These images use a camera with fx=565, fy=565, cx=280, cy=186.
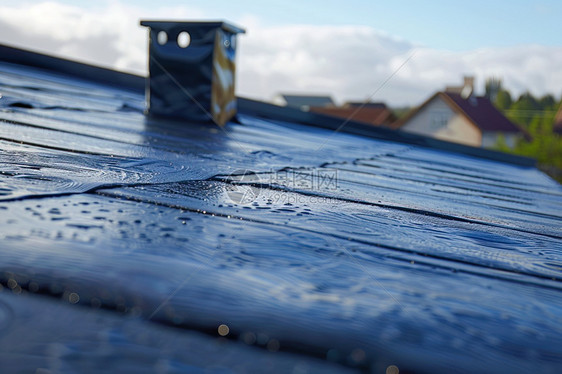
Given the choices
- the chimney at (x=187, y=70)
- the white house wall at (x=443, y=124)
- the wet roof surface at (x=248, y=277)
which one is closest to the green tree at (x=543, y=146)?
the white house wall at (x=443, y=124)

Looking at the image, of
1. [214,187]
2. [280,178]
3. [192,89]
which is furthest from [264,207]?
[192,89]

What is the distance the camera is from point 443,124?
41.2 meters

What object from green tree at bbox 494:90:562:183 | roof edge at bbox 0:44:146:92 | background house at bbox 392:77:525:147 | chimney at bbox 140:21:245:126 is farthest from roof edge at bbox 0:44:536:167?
background house at bbox 392:77:525:147

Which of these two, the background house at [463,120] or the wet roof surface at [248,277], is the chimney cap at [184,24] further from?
the background house at [463,120]

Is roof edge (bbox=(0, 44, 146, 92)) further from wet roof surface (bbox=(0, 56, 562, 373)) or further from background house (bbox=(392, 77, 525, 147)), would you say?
background house (bbox=(392, 77, 525, 147))

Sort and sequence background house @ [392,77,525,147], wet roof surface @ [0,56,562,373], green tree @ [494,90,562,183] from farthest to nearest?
green tree @ [494,90,562,183]
background house @ [392,77,525,147]
wet roof surface @ [0,56,562,373]

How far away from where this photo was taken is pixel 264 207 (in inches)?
61.1

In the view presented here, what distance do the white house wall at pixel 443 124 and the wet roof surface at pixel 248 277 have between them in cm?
3955

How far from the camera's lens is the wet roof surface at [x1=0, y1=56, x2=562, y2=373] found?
663mm

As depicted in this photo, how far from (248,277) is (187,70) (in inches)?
152

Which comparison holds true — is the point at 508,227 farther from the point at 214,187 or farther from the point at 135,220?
the point at 135,220

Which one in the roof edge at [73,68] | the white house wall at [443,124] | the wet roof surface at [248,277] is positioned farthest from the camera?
the white house wall at [443,124]

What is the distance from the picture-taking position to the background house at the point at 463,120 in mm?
39938

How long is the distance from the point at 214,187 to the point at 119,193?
1.33 feet
